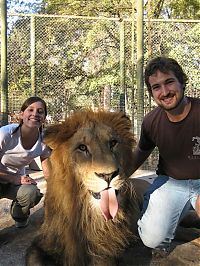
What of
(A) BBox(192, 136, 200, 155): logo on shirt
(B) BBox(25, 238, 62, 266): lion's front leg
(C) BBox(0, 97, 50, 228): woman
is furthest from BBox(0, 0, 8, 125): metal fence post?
(A) BBox(192, 136, 200, 155): logo on shirt

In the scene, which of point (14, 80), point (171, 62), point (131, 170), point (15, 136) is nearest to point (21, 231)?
point (15, 136)

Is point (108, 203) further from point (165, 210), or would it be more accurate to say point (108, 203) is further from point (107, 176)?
point (165, 210)

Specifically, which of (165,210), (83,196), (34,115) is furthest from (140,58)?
(83,196)

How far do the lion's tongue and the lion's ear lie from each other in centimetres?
63

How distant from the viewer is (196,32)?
30.1ft

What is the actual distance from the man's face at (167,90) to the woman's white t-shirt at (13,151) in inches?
50.6

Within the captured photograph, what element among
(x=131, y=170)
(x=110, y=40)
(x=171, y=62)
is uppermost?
(x=110, y=40)

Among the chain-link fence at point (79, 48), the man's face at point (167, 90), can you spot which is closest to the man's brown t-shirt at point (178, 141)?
the man's face at point (167, 90)

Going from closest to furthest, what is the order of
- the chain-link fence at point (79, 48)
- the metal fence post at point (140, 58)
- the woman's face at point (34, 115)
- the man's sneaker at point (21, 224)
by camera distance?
1. the woman's face at point (34, 115)
2. the man's sneaker at point (21, 224)
3. the metal fence post at point (140, 58)
4. the chain-link fence at point (79, 48)

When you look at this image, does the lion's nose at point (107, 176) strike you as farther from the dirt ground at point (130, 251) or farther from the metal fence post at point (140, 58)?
the metal fence post at point (140, 58)

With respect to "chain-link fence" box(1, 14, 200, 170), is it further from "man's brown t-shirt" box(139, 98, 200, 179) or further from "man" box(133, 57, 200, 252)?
"man" box(133, 57, 200, 252)

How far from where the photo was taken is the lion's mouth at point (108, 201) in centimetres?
268

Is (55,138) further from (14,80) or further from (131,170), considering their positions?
(14,80)

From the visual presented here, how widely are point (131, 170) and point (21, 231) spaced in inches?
62.2
